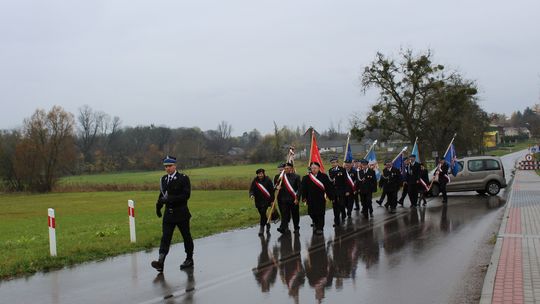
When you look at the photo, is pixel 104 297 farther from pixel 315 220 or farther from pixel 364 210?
pixel 364 210

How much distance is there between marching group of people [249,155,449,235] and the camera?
14.0 meters

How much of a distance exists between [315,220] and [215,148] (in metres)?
124

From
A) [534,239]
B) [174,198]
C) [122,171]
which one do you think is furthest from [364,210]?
[122,171]

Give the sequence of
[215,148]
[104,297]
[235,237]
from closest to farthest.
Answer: [104,297] < [235,237] < [215,148]

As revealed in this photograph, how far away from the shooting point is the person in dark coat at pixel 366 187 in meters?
17.5

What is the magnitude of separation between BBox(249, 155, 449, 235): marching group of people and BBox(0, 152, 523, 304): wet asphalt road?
2.82ft

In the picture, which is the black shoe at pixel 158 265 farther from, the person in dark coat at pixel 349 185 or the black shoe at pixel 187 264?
the person in dark coat at pixel 349 185

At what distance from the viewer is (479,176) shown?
24.4 metres

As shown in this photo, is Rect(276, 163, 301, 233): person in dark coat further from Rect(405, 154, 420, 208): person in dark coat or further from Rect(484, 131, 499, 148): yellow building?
Rect(484, 131, 499, 148): yellow building

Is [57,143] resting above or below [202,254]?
above

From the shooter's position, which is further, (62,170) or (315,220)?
(62,170)

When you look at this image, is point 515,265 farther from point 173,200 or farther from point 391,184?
point 391,184

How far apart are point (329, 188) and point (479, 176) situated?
1268 centimetres

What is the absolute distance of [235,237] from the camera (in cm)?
1348
